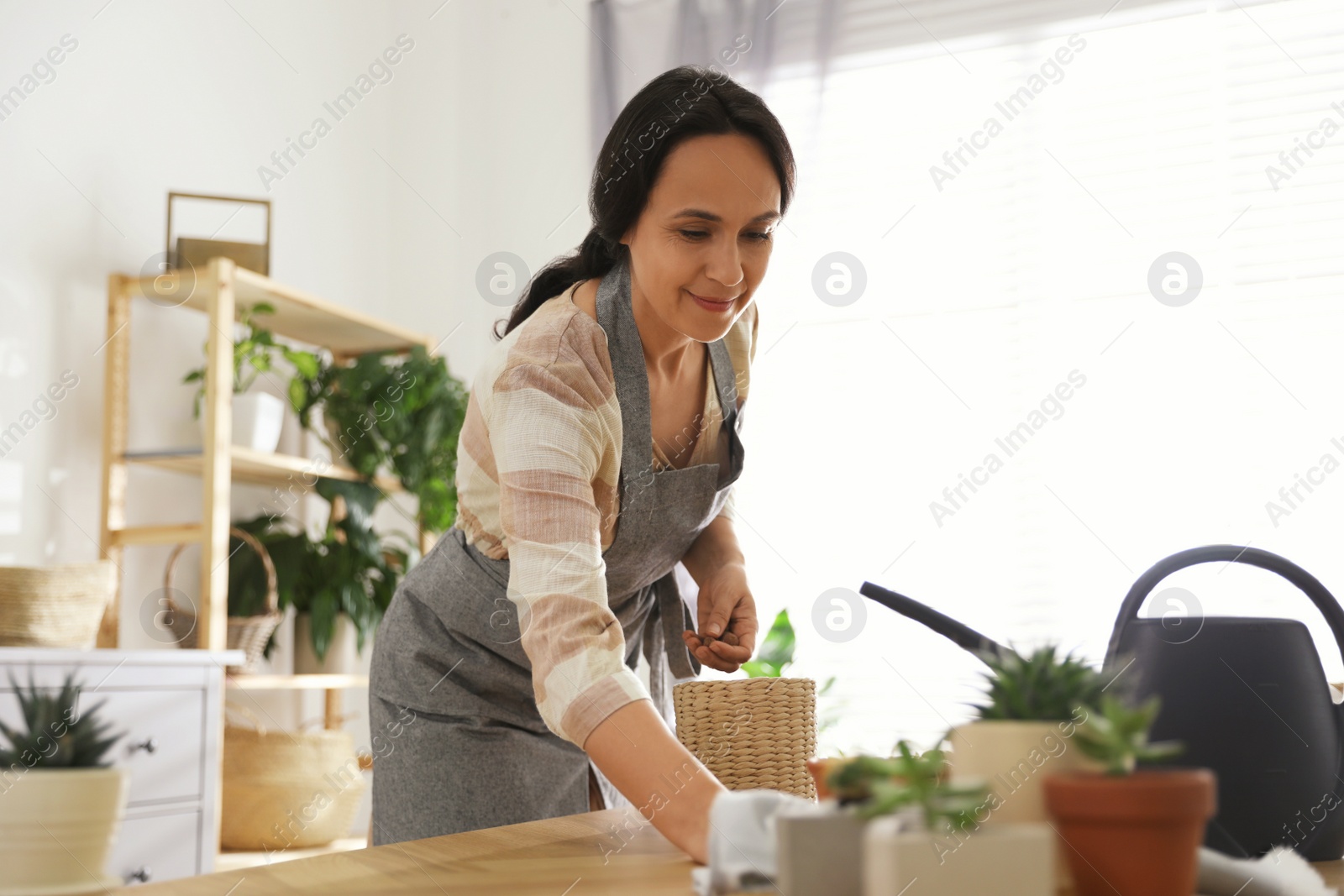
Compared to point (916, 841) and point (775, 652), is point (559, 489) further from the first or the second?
point (775, 652)

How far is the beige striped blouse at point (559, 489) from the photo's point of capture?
0.77 m

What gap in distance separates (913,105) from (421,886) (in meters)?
2.85

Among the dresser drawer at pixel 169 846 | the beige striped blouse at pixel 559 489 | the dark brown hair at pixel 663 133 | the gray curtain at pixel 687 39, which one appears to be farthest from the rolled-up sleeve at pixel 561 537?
the gray curtain at pixel 687 39

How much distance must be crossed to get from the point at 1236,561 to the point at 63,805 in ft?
2.07

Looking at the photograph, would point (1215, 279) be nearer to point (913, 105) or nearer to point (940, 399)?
point (940, 399)

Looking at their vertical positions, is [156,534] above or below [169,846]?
above

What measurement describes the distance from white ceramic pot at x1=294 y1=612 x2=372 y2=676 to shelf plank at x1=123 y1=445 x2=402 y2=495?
0.34 meters

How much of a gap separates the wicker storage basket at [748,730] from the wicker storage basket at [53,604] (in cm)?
138

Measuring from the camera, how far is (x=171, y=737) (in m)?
1.99

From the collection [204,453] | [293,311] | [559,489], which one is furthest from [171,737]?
[559,489]

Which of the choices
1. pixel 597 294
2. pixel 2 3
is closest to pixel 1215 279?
pixel 597 294

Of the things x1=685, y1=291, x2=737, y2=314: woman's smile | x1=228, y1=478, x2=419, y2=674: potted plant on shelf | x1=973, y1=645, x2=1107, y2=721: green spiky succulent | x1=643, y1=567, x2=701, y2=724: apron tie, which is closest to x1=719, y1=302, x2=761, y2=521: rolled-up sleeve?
x1=643, y1=567, x2=701, y2=724: apron tie

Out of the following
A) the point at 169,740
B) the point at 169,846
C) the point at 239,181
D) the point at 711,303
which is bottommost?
the point at 169,846

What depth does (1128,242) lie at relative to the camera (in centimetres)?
286
